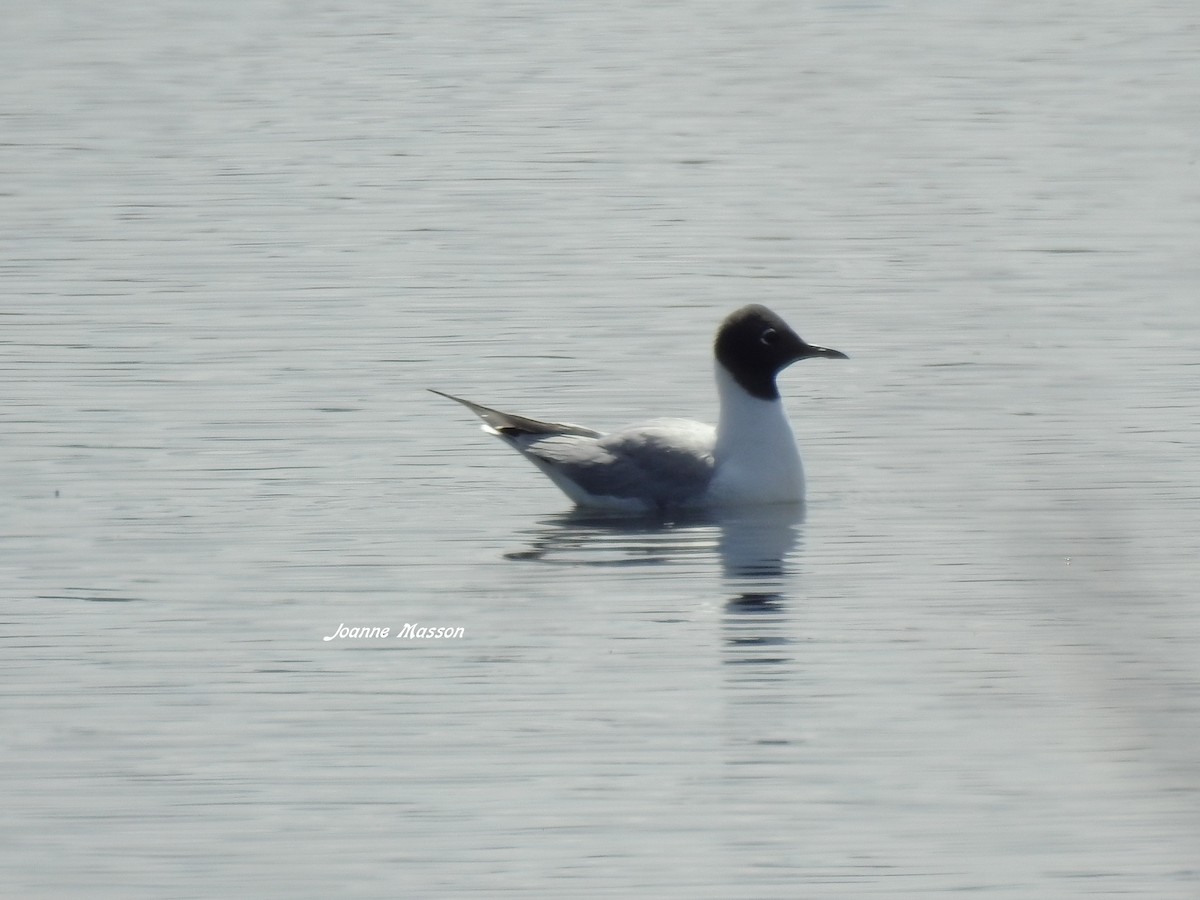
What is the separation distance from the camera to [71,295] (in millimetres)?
16234

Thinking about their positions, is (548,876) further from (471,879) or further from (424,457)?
(424,457)

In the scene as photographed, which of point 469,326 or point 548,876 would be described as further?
point 469,326

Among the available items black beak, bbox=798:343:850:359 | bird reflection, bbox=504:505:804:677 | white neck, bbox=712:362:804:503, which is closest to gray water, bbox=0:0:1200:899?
bird reflection, bbox=504:505:804:677

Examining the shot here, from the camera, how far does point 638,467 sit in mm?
11562

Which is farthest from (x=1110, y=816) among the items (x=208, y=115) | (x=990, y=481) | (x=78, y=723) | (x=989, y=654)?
(x=208, y=115)

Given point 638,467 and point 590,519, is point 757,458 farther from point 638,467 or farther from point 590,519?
point 590,519

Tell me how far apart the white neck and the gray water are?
Answer: 26 cm

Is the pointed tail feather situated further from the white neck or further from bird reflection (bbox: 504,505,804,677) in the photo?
the white neck

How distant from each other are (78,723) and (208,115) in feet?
52.7

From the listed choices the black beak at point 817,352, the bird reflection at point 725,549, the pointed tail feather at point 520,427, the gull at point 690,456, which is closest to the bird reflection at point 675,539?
the bird reflection at point 725,549

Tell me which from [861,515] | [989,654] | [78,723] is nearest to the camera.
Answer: [78,723]

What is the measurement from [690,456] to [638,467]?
0.94ft

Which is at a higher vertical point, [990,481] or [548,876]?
[548,876]
